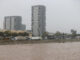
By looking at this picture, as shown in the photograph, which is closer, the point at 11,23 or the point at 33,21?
the point at 33,21

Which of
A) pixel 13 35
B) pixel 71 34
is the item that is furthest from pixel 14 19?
pixel 71 34

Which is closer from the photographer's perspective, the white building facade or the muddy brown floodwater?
the muddy brown floodwater

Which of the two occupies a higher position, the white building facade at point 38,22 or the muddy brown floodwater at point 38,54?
the white building facade at point 38,22

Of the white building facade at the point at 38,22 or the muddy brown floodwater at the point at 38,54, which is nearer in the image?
the muddy brown floodwater at the point at 38,54

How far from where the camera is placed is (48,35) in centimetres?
1888

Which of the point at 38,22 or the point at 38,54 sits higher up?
the point at 38,22

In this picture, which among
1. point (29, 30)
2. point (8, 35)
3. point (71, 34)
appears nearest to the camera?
point (8, 35)

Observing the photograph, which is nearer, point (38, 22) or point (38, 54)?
point (38, 54)

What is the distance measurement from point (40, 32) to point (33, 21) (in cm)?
126

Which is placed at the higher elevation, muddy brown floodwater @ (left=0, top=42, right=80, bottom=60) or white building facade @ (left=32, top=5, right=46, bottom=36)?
white building facade @ (left=32, top=5, right=46, bottom=36)

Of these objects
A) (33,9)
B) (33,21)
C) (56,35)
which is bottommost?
(56,35)

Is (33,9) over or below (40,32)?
over

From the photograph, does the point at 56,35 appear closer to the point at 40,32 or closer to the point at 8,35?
the point at 40,32

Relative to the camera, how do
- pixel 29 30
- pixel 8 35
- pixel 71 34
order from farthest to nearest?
pixel 71 34
pixel 29 30
pixel 8 35
